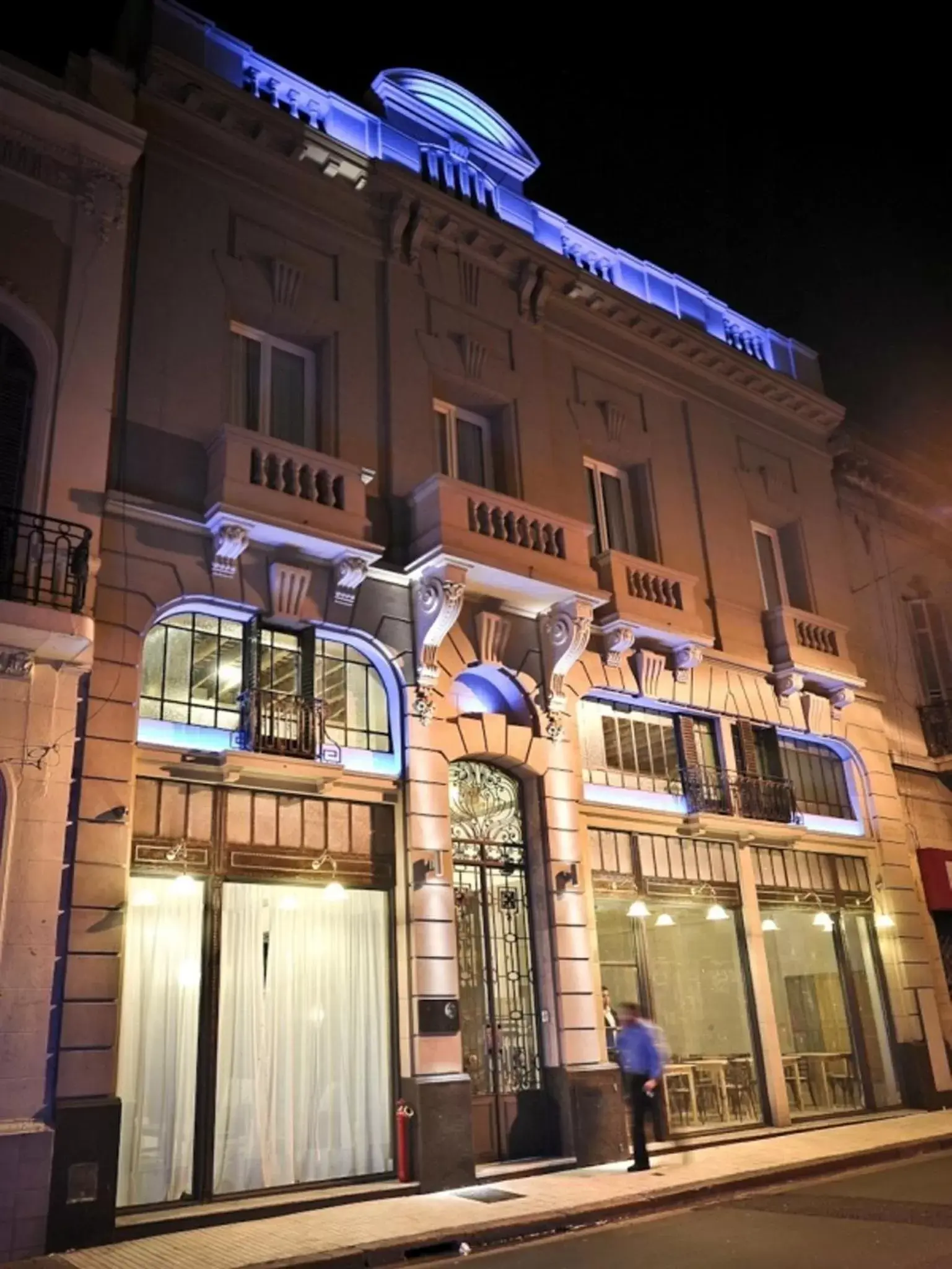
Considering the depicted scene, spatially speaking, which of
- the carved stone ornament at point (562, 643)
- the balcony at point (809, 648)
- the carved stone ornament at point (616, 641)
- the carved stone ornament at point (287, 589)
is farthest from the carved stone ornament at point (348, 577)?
the balcony at point (809, 648)

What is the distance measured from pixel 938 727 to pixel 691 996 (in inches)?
364

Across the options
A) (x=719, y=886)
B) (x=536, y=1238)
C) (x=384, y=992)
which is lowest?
(x=536, y=1238)

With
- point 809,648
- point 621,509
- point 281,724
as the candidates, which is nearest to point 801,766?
point 809,648

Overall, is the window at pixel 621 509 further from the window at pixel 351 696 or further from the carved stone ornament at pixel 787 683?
the window at pixel 351 696

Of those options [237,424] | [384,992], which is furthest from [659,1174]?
[237,424]

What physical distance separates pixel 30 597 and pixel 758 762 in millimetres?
12295

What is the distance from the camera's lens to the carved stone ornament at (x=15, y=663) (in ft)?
33.9

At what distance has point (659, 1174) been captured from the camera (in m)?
11.9

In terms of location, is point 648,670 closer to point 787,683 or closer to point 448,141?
point 787,683

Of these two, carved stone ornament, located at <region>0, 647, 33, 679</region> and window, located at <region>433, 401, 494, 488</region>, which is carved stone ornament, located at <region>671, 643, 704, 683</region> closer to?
window, located at <region>433, 401, 494, 488</region>

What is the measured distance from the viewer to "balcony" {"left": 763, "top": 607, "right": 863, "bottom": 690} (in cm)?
1845

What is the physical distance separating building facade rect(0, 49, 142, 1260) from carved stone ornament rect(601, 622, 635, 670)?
7883 mm

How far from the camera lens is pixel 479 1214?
10.1m

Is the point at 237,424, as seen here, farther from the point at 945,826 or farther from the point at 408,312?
the point at 945,826
